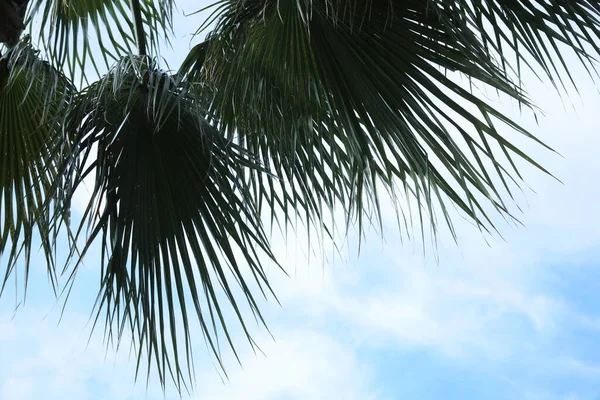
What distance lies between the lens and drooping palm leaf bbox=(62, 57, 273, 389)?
6.17ft

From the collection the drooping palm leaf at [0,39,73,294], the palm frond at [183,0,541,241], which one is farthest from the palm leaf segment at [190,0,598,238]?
the drooping palm leaf at [0,39,73,294]

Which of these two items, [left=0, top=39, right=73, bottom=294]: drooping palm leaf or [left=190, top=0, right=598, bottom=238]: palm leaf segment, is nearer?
[left=190, top=0, right=598, bottom=238]: palm leaf segment

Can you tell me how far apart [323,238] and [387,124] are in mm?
393

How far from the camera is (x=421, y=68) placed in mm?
1622

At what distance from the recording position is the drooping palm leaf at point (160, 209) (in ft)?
6.17

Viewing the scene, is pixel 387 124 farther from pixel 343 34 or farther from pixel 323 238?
pixel 323 238

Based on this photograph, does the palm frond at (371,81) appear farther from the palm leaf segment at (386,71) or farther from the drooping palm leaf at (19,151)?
the drooping palm leaf at (19,151)

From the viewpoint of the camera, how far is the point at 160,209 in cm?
189

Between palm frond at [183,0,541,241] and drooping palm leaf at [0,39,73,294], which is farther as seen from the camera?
drooping palm leaf at [0,39,73,294]

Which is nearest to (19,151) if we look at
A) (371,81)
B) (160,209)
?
(160,209)

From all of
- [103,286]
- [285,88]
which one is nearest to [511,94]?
[285,88]

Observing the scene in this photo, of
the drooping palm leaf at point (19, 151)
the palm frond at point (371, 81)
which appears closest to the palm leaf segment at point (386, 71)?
the palm frond at point (371, 81)

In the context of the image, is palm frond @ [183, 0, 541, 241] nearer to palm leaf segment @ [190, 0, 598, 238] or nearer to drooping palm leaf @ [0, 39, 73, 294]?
palm leaf segment @ [190, 0, 598, 238]

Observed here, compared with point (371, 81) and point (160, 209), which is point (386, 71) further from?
point (160, 209)
